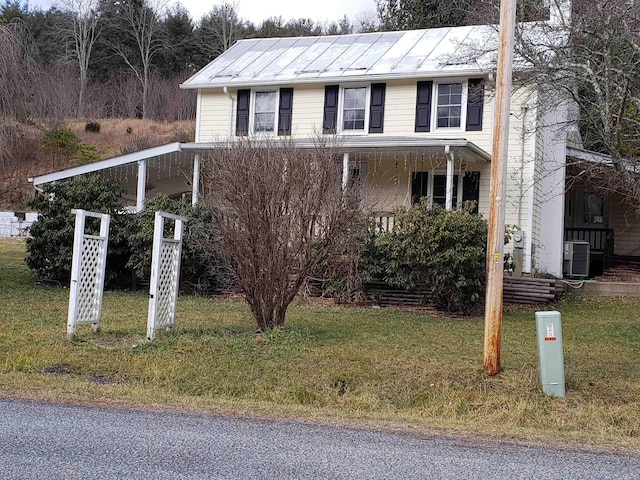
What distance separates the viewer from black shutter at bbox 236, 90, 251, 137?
20.6 m

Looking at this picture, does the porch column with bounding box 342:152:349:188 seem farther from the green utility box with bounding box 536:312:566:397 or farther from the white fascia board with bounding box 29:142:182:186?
the white fascia board with bounding box 29:142:182:186

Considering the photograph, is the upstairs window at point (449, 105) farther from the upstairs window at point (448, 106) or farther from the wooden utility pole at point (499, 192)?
the wooden utility pole at point (499, 192)

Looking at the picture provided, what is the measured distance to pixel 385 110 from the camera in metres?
19.5

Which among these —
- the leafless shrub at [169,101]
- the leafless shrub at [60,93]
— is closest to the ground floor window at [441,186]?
the leafless shrub at [60,93]

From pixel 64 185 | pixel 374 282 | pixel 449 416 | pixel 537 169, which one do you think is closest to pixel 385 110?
pixel 537 169

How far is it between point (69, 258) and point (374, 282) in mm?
6826

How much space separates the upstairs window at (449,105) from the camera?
18844mm

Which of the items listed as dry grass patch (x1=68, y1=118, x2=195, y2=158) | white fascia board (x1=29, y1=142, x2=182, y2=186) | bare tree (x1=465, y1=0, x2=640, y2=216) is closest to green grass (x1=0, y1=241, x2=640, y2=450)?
bare tree (x1=465, y1=0, x2=640, y2=216)

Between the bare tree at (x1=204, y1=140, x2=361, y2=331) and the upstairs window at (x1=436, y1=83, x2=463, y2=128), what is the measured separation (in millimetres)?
8240

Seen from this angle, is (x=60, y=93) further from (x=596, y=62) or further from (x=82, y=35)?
(x=596, y=62)

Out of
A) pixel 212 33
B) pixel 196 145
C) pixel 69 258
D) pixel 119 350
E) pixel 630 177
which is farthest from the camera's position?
pixel 212 33

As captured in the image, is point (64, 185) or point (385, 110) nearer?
point (64, 185)

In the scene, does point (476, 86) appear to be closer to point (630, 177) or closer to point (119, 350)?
point (630, 177)

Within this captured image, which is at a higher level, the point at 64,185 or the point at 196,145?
the point at 196,145
